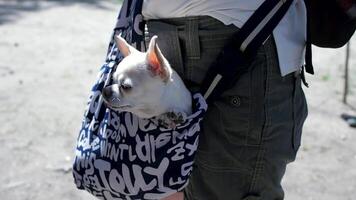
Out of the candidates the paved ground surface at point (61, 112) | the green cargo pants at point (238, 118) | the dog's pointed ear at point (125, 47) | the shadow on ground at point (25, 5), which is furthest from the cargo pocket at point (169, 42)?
the shadow on ground at point (25, 5)

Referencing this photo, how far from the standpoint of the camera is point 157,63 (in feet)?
4.98

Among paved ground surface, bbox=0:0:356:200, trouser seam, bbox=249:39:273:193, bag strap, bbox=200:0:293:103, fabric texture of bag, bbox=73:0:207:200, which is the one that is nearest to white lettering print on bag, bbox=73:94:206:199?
fabric texture of bag, bbox=73:0:207:200

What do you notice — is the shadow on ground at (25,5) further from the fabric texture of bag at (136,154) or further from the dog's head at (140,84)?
the dog's head at (140,84)

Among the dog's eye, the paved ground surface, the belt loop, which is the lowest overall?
the paved ground surface

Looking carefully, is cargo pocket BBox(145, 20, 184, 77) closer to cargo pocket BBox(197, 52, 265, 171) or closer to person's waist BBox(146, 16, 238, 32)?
person's waist BBox(146, 16, 238, 32)

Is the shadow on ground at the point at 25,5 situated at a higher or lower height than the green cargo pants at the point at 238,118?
lower

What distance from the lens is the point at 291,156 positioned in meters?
1.83

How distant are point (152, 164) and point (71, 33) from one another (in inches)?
193

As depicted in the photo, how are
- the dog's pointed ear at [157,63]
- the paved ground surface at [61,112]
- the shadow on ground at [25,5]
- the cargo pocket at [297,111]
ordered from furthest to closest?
the shadow on ground at [25,5], the paved ground surface at [61,112], the cargo pocket at [297,111], the dog's pointed ear at [157,63]

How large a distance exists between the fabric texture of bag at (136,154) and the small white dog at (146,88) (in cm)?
6

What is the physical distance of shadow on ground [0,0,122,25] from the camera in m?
6.84

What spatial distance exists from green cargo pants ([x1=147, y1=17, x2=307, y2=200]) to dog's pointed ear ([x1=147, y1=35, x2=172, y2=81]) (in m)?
0.15

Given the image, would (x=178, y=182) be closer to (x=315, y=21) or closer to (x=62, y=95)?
(x=315, y=21)

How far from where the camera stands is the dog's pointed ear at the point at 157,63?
4.93 ft
